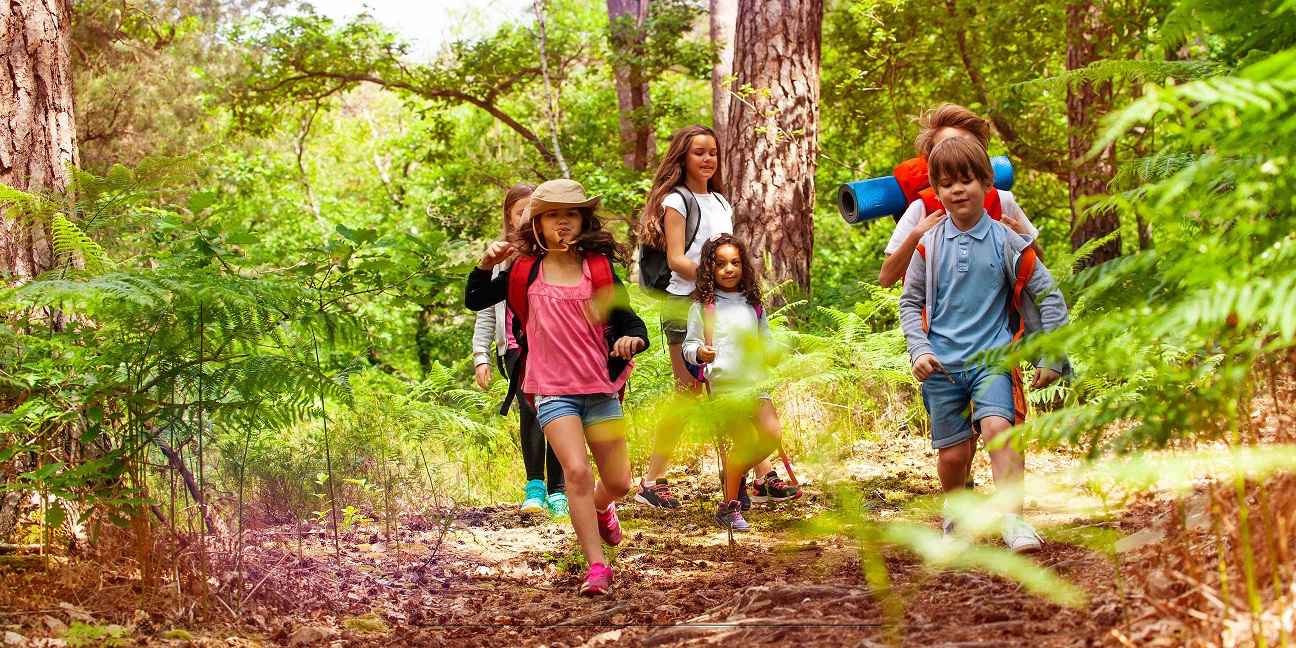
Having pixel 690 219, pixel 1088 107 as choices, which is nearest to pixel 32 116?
pixel 690 219

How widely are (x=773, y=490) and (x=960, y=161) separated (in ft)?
8.14

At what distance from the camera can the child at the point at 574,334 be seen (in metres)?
3.98

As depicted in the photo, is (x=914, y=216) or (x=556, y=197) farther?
(x=914, y=216)

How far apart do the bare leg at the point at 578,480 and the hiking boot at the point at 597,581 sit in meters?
0.04

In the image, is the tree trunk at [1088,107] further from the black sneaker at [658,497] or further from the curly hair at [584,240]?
the curly hair at [584,240]

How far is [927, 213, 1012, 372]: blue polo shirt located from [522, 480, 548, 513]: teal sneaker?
9.20 ft

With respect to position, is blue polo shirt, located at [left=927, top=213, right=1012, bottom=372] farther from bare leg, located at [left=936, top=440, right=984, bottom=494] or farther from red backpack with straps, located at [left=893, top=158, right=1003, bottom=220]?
red backpack with straps, located at [left=893, top=158, right=1003, bottom=220]

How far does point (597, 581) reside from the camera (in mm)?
3863

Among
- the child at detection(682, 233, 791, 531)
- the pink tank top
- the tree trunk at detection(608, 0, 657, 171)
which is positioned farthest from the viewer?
the tree trunk at detection(608, 0, 657, 171)

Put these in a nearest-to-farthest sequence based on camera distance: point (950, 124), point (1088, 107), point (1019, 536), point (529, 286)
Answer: point (1019, 536) → point (529, 286) → point (950, 124) → point (1088, 107)

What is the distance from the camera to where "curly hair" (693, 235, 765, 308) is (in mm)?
5051

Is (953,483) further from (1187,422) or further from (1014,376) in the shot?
(1187,422)

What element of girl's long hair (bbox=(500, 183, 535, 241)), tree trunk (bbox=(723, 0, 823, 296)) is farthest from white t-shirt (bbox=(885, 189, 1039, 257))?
tree trunk (bbox=(723, 0, 823, 296))

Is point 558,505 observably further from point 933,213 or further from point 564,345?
point 933,213
